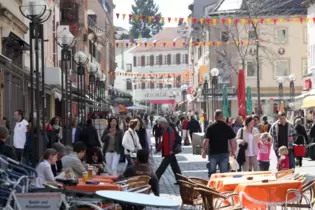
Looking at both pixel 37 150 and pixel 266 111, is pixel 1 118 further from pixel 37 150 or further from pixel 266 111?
pixel 266 111

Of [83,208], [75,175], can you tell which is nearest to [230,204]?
[75,175]

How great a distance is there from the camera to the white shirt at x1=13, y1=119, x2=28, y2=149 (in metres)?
25.3

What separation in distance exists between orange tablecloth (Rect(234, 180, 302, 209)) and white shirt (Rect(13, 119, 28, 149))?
12.0m

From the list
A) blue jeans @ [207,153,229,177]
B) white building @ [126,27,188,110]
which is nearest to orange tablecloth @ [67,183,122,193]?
blue jeans @ [207,153,229,177]

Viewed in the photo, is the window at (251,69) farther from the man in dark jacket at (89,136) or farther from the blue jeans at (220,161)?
the blue jeans at (220,161)

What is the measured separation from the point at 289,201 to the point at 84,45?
189ft

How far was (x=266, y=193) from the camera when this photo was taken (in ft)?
46.6

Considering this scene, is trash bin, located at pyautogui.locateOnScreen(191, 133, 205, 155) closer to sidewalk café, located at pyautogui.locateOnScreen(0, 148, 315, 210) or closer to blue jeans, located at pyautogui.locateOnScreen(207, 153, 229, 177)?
blue jeans, located at pyautogui.locateOnScreen(207, 153, 229, 177)

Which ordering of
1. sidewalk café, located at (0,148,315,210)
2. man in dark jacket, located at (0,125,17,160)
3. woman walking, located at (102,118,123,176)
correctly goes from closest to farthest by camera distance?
1. sidewalk café, located at (0,148,315,210)
2. man in dark jacket, located at (0,125,17,160)
3. woman walking, located at (102,118,123,176)

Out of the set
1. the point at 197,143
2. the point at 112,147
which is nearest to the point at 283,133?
the point at 112,147

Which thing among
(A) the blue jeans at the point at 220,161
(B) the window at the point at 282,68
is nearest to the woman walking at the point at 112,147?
(A) the blue jeans at the point at 220,161

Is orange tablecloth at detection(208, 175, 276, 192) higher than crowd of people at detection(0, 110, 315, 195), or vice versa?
crowd of people at detection(0, 110, 315, 195)

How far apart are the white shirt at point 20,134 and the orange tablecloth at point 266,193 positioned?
1203 centimetres

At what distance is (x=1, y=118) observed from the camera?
2905 cm
